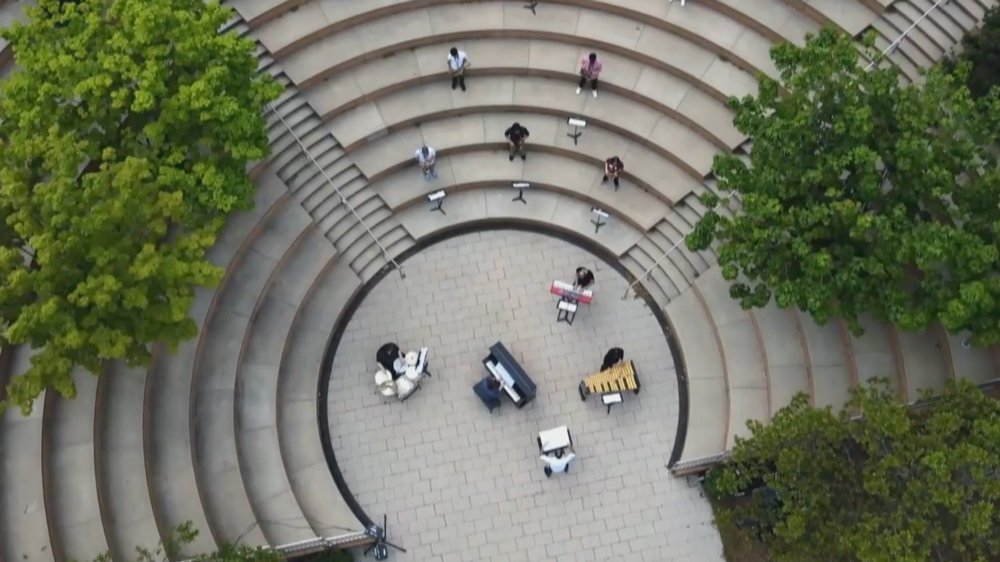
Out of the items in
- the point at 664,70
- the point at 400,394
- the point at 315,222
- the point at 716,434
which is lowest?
the point at 716,434

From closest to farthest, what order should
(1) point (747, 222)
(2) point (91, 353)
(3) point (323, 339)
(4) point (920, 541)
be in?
1. (4) point (920, 541)
2. (2) point (91, 353)
3. (1) point (747, 222)
4. (3) point (323, 339)

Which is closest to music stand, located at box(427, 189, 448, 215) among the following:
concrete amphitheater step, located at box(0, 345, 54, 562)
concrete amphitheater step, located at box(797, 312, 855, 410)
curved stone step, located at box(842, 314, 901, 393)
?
concrete amphitheater step, located at box(797, 312, 855, 410)

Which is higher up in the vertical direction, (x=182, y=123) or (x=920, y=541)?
(x=182, y=123)

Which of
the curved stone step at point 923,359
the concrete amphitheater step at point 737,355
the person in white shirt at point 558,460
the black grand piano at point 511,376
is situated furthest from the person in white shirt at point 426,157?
the curved stone step at point 923,359

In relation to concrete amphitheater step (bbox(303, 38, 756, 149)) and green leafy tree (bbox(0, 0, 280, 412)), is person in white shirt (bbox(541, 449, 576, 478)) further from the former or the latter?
concrete amphitheater step (bbox(303, 38, 756, 149))

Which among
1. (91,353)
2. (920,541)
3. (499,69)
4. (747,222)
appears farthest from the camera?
(499,69)

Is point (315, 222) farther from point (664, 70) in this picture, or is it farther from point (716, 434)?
point (716, 434)

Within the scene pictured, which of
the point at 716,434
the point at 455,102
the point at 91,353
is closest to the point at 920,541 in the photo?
the point at 716,434

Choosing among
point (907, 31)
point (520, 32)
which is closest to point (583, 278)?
point (520, 32)

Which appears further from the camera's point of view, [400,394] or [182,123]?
[400,394]
